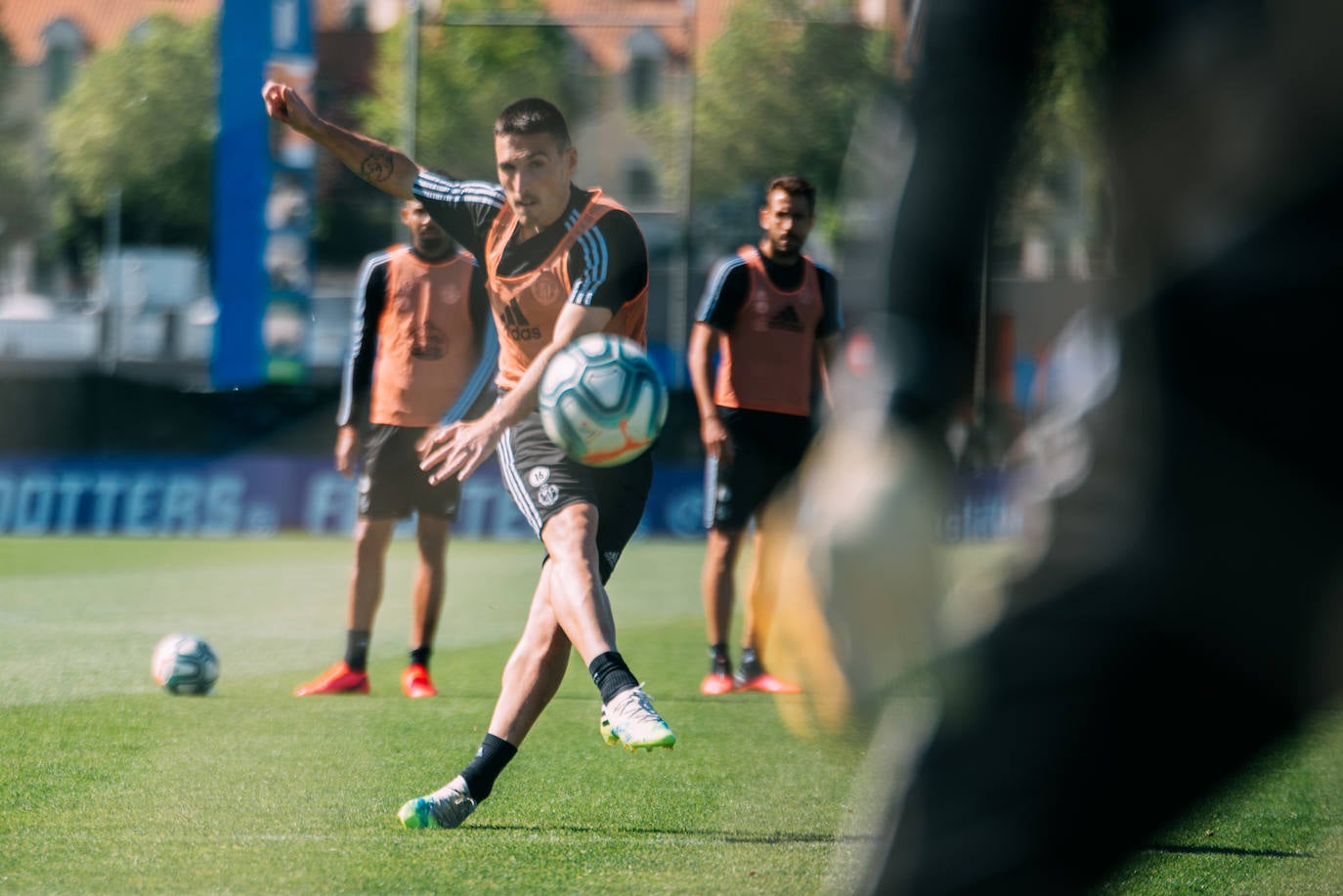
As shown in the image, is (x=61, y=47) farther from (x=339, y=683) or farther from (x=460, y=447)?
(x=460, y=447)

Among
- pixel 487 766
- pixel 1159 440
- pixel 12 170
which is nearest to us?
pixel 1159 440

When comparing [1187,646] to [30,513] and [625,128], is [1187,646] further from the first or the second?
[625,128]

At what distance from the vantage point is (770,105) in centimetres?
3528

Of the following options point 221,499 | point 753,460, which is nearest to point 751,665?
point 753,460

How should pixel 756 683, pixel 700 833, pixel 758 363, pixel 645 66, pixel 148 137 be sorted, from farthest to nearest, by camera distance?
1. pixel 645 66
2. pixel 148 137
3. pixel 758 363
4. pixel 756 683
5. pixel 700 833

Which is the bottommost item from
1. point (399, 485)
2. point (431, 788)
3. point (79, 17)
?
point (431, 788)

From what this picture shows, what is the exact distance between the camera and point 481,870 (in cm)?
379

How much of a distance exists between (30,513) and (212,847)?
14566mm

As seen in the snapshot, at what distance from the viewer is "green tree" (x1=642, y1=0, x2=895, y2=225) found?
34438mm

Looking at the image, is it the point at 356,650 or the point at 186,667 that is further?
the point at 356,650

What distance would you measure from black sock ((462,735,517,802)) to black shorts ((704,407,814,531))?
3537mm

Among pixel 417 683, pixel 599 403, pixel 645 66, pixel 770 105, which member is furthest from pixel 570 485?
→ pixel 645 66

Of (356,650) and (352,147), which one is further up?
(352,147)

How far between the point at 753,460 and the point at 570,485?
3.52 m
